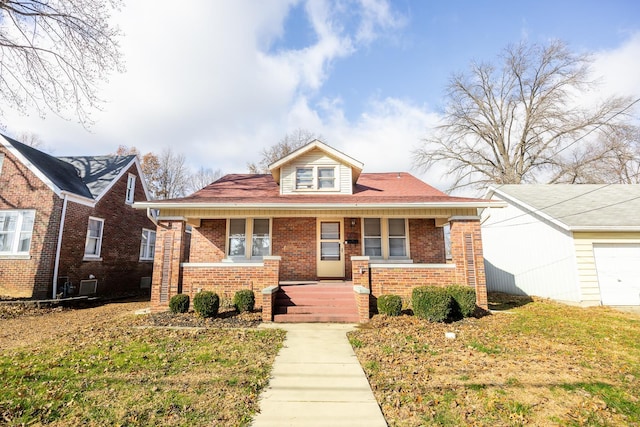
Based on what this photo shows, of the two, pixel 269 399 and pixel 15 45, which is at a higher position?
pixel 15 45

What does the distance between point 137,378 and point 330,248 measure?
25.0ft

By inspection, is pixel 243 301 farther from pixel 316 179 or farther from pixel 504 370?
pixel 504 370

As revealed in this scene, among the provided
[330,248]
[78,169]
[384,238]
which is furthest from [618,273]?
[78,169]

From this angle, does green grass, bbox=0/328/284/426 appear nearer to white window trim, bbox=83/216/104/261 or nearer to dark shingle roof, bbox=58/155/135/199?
white window trim, bbox=83/216/104/261

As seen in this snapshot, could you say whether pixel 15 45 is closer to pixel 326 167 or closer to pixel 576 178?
pixel 326 167

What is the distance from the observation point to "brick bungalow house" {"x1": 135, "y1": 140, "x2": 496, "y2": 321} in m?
8.85

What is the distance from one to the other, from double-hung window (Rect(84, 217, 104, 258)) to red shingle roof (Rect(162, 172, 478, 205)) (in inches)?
218

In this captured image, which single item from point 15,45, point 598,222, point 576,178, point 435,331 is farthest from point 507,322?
point 576,178

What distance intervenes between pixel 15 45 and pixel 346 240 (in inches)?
512

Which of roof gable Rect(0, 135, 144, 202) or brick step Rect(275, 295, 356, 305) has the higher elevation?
roof gable Rect(0, 135, 144, 202)

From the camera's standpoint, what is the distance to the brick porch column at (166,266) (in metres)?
8.85

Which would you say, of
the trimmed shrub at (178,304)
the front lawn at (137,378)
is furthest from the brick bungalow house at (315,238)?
the front lawn at (137,378)

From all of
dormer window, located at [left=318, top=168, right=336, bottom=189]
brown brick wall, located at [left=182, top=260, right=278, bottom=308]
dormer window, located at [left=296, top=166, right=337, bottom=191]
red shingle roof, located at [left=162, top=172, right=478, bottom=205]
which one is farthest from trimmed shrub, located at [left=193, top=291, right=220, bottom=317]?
dormer window, located at [left=318, top=168, right=336, bottom=189]

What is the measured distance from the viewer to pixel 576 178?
20.5m
